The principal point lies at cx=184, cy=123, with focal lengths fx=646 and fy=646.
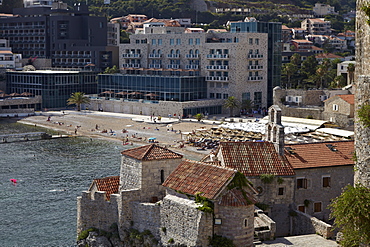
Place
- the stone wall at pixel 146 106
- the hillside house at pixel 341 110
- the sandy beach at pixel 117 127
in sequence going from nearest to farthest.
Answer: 1. the sandy beach at pixel 117 127
2. the hillside house at pixel 341 110
3. the stone wall at pixel 146 106

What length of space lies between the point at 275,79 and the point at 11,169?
70.1m

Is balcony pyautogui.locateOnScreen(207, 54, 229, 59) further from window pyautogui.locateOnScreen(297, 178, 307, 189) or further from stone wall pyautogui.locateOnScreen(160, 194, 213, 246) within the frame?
stone wall pyautogui.locateOnScreen(160, 194, 213, 246)

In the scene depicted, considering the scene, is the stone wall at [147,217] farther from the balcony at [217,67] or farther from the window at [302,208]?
the balcony at [217,67]

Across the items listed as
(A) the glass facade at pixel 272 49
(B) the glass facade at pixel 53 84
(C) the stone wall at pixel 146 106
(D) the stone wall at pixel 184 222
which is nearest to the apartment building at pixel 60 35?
(B) the glass facade at pixel 53 84

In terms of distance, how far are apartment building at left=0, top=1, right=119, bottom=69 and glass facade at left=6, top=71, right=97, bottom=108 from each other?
34.0 feet

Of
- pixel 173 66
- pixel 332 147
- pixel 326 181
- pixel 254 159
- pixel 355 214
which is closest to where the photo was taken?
pixel 355 214

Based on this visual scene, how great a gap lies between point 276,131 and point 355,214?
22781 millimetres

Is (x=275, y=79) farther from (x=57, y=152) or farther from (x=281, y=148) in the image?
(x=281, y=148)

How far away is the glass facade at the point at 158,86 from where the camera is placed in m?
127

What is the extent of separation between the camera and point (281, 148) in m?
43.8

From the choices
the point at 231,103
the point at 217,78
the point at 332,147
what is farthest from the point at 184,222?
the point at 217,78

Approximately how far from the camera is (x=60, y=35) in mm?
165750

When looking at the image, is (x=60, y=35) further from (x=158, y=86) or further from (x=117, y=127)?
(x=117, y=127)

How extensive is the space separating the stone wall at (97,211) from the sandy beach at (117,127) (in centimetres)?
4716
